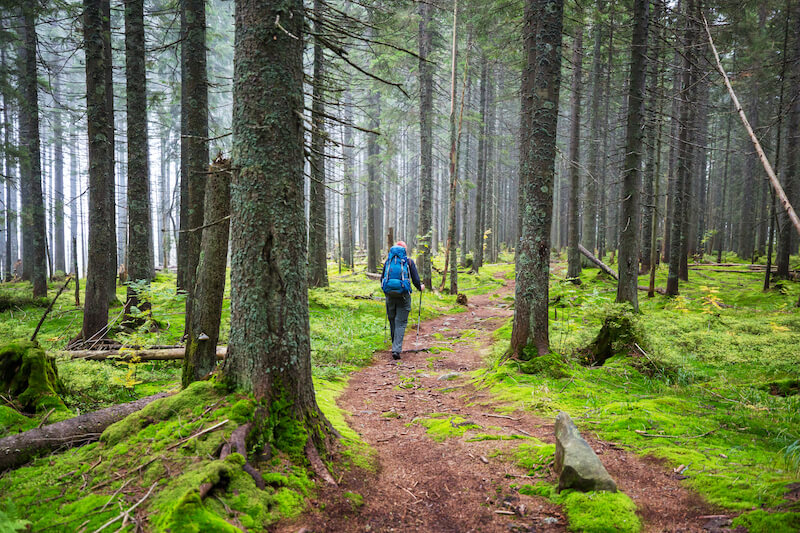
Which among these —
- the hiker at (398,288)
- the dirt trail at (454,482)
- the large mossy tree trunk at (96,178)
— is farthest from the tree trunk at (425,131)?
the large mossy tree trunk at (96,178)

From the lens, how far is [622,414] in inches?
177

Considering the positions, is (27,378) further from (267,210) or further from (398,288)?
(398,288)

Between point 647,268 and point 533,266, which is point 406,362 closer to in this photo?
point 533,266

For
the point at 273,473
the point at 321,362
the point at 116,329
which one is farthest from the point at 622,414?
the point at 116,329

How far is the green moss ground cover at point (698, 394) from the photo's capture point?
2967mm

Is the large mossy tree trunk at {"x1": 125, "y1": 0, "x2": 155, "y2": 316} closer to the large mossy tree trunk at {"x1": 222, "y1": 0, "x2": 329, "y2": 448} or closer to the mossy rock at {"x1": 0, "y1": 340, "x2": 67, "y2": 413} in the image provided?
the mossy rock at {"x1": 0, "y1": 340, "x2": 67, "y2": 413}

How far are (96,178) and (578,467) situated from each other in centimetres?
883

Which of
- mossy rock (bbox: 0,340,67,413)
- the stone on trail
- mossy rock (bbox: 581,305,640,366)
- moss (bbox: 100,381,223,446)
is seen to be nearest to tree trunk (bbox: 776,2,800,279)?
mossy rock (bbox: 581,305,640,366)

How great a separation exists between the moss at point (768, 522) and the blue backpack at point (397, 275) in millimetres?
6430

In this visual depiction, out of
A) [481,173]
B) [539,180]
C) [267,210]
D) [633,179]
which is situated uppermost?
[481,173]

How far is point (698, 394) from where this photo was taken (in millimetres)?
5188

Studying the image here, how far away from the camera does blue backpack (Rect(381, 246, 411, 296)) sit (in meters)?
8.43

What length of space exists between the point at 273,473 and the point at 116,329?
669cm

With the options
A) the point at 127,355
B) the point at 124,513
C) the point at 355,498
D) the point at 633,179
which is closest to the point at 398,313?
the point at 127,355
